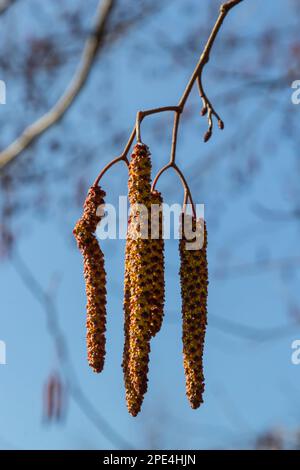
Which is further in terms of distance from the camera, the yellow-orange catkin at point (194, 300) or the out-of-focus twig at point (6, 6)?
the out-of-focus twig at point (6, 6)

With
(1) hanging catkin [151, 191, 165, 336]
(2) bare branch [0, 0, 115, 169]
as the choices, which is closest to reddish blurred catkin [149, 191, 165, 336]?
(1) hanging catkin [151, 191, 165, 336]

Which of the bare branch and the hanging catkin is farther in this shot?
the bare branch

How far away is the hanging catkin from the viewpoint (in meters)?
1.14

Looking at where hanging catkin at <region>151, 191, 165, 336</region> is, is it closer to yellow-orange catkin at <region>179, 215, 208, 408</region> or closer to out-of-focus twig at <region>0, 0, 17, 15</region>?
yellow-orange catkin at <region>179, 215, 208, 408</region>

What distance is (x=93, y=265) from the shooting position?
124cm

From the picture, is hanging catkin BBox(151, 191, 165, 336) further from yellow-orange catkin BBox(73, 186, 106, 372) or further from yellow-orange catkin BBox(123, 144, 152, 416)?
yellow-orange catkin BBox(73, 186, 106, 372)

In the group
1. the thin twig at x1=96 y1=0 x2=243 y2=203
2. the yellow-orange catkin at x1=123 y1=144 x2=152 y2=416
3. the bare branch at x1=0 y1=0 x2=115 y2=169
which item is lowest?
the yellow-orange catkin at x1=123 y1=144 x2=152 y2=416

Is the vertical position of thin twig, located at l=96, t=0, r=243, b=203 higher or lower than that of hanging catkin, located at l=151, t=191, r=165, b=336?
higher

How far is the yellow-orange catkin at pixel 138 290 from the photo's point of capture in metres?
1.13

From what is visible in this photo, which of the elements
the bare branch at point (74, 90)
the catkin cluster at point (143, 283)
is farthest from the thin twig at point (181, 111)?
the bare branch at point (74, 90)

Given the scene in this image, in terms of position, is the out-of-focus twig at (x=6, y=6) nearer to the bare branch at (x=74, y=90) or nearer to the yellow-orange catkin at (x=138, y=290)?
the bare branch at (x=74, y=90)

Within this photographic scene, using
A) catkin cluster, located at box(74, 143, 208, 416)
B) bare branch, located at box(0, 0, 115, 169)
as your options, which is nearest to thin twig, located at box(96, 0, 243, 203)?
catkin cluster, located at box(74, 143, 208, 416)

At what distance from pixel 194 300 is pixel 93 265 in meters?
0.18
